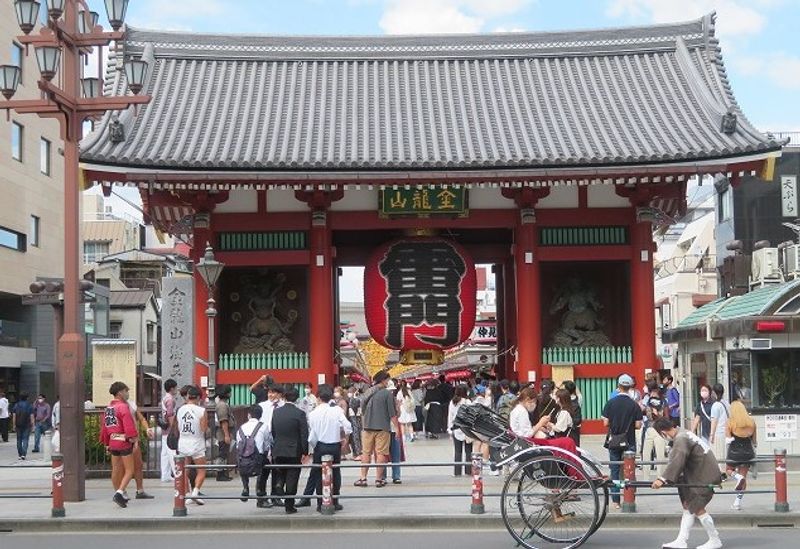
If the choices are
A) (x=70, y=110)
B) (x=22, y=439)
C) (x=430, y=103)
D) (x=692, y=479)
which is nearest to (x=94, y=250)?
(x=22, y=439)

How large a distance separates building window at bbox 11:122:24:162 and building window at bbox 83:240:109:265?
2897 centimetres

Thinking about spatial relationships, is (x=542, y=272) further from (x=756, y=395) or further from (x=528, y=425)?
(x=528, y=425)

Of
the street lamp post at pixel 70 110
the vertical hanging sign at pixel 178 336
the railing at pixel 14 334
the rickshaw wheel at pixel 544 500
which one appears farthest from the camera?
the railing at pixel 14 334

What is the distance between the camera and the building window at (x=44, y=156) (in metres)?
47.8

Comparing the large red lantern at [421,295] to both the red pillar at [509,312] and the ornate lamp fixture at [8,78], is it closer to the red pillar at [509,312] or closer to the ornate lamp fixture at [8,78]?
the red pillar at [509,312]

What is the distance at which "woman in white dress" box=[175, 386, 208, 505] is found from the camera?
15.9m

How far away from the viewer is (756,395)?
1834 centimetres

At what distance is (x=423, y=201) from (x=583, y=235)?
141 inches

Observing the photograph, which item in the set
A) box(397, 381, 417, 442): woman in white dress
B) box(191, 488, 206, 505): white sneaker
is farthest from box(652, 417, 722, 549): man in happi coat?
box(397, 381, 417, 442): woman in white dress

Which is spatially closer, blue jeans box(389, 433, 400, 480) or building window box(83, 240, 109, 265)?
blue jeans box(389, 433, 400, 480)

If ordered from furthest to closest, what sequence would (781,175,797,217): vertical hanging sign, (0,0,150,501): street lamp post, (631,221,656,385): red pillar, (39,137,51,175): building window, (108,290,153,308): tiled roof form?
1. (108,290,153,308): tiled roof
2. (39,137,51,175): building window
3. (781,175,797,217): vertical hanging sign
4. (631,221,656,385): red pillar
5. (0,0,150,501): street lamp post

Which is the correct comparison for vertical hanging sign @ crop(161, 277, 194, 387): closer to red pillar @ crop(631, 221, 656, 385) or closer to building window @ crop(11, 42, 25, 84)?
red pillar @ crop(631, 221, 656, 385)

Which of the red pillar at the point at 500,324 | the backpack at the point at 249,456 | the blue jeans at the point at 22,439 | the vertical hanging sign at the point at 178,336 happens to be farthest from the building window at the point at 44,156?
the backpack at the point at 249,456

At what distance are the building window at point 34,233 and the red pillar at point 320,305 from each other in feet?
85.2
